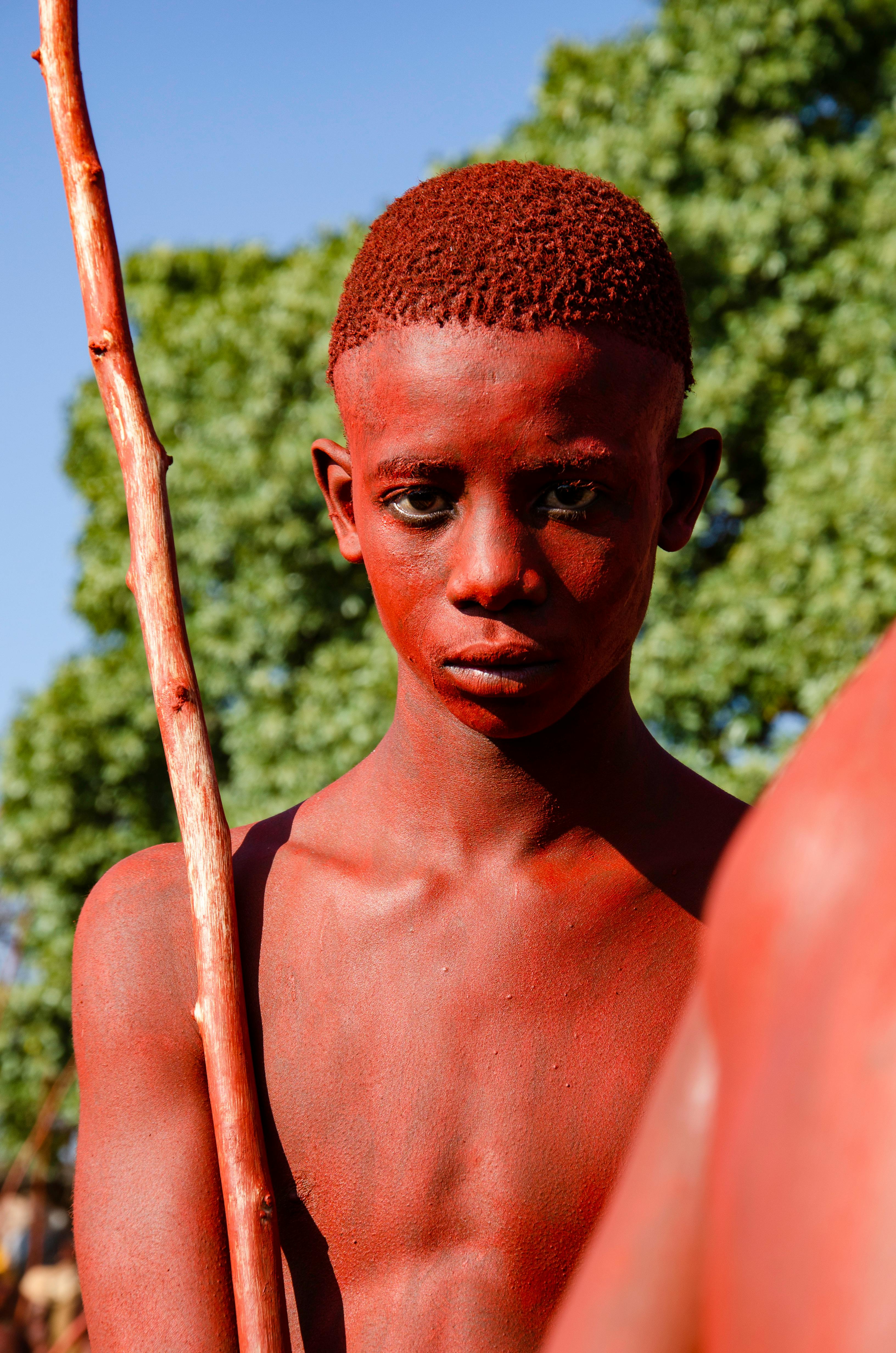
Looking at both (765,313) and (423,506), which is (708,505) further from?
(423,506)

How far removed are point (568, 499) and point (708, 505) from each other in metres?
8.72

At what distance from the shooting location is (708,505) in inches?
408

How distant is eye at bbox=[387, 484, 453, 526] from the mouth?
0.61 feet

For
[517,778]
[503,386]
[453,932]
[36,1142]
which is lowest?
[36,1142]

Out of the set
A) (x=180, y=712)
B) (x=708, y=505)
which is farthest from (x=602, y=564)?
(x=708, y=505)

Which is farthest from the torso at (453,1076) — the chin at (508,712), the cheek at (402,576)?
the cheek at (402,576)

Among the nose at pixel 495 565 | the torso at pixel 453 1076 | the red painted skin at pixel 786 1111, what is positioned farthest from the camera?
the torso at pixel 453 1076

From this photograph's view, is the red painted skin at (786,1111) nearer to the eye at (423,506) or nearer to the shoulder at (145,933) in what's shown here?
the eye at (423,506)

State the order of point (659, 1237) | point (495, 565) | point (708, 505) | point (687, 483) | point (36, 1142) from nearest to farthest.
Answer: point (659, 1237)
point (495, 565)
point (687, 483)
point (36, 1142)
point (708, 505)

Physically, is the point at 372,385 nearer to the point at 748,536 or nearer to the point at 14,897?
the point at 748,536

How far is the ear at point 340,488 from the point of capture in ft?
7.06

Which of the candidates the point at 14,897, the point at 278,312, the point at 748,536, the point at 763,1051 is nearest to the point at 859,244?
the point at 748,536

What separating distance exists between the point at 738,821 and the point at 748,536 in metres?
7.56

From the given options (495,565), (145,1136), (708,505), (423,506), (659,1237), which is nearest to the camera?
(659,1237)
